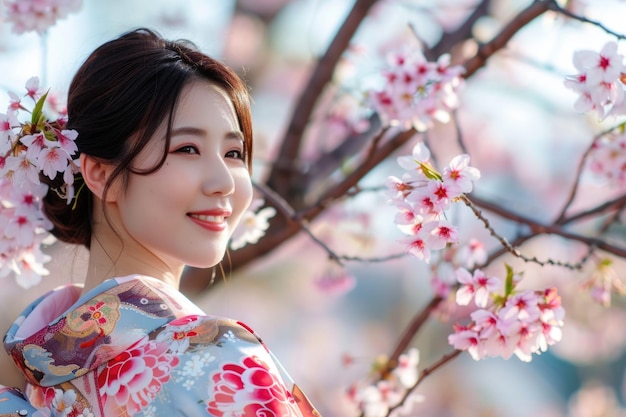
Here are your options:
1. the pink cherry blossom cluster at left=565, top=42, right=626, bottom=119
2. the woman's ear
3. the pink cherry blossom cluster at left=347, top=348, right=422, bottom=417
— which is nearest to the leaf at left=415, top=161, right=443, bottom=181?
the pink cherry blossom cluster at left=565, top=42, right=626, bottom=119

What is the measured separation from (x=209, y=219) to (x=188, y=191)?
66 millimetres

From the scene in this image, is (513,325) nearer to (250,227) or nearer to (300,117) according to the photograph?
(250,227)

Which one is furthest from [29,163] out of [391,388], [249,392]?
[391,388]

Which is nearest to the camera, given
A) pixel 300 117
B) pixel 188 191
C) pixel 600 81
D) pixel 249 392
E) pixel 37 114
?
pixel 249 392

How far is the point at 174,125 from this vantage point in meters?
1.49

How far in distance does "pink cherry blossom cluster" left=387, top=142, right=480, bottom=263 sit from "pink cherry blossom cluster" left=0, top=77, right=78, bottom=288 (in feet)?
1.89

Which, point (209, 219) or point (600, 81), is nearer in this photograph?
point (209, 219)

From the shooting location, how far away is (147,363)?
131 centimetres

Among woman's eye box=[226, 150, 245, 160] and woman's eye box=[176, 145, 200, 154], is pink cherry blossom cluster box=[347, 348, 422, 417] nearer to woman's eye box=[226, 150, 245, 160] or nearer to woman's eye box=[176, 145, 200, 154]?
woman's eye box=[226, 150, 245, 160]

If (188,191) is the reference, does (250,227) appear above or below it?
below

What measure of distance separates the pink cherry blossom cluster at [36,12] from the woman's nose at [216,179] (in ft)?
2.93

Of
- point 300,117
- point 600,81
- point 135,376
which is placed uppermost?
point 600,81

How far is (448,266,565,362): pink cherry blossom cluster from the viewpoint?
5.14ft

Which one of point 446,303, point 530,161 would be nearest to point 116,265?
point 446,303
